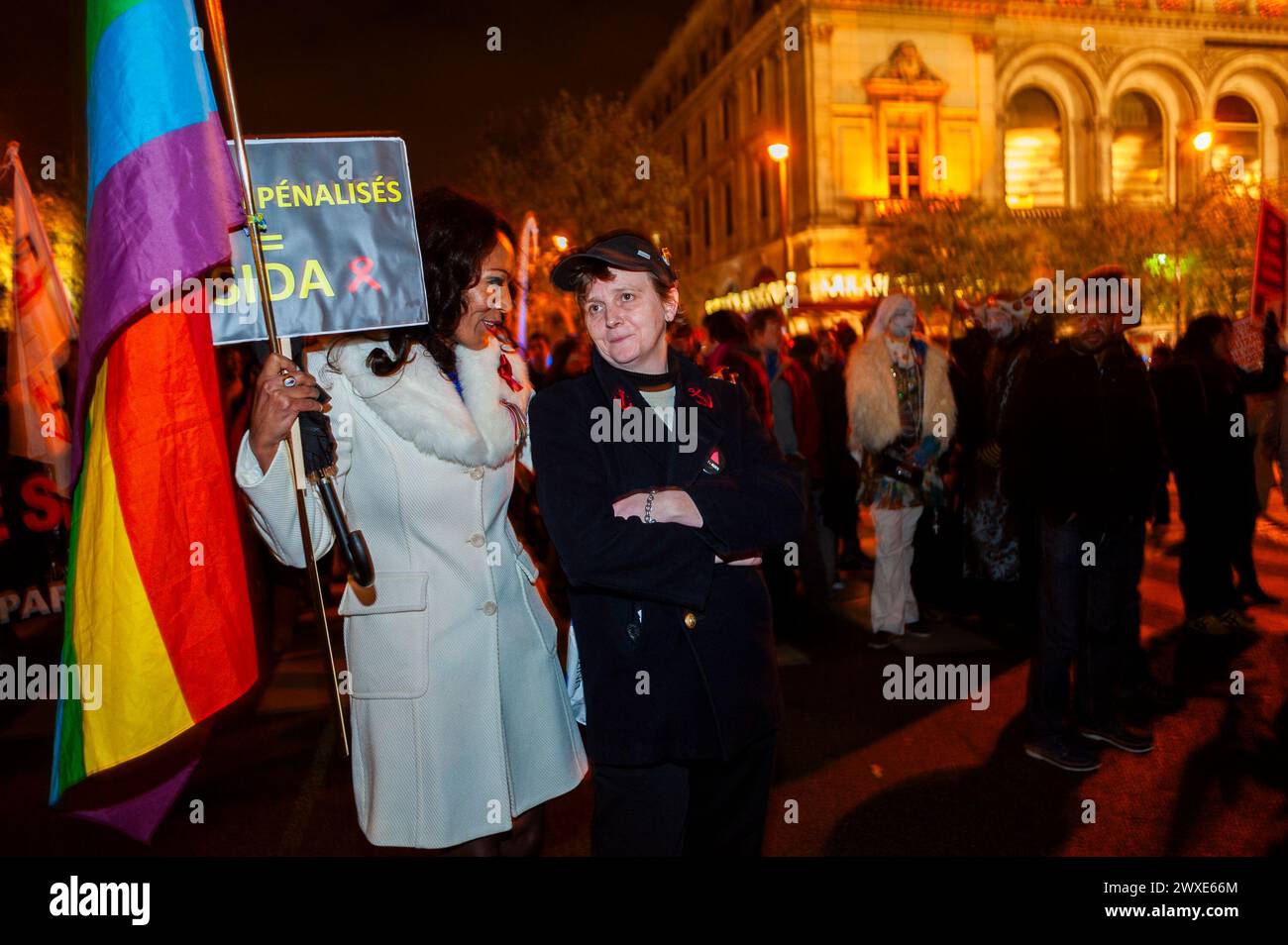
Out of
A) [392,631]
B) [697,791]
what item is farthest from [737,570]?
[392,631]

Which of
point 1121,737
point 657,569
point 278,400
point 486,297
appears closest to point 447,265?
point 486,297

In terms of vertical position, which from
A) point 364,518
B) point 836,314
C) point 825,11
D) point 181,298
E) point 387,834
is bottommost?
point 387,834

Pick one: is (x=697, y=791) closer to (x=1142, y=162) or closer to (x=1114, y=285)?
(x=1114, y=285)

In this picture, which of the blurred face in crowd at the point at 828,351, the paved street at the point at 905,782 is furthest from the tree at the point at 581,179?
the paved street at the point at 905,782

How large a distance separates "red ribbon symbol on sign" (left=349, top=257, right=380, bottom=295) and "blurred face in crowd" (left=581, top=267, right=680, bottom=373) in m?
0.55

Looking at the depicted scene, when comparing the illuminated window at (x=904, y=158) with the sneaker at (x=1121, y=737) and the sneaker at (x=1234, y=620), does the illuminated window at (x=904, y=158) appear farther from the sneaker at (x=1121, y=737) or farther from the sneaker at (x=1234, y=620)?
the sneaker at (x=1121, y=737)

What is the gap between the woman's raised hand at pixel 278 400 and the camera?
234cm

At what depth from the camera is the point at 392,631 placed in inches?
102

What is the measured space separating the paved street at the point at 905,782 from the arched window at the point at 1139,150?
37.1 metres

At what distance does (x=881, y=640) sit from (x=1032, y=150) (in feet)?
116

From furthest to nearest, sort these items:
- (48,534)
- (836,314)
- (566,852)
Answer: (836,314), (48,534), (566,852)

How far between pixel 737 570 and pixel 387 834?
112 centimetres

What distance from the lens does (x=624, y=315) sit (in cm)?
258

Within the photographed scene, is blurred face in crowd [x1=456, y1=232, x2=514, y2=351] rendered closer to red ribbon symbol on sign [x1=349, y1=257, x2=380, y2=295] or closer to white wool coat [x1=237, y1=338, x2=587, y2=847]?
white wool coat [x1=237, y1=338, x2=587, y2=847]
